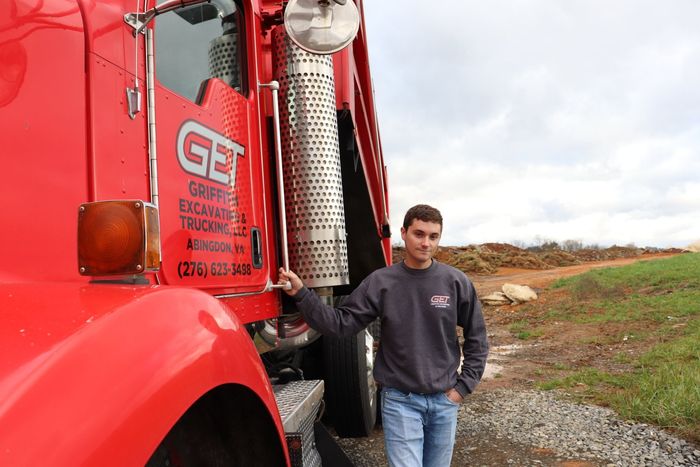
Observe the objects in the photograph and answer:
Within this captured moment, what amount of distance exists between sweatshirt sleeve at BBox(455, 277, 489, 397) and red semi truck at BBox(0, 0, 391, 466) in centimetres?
67

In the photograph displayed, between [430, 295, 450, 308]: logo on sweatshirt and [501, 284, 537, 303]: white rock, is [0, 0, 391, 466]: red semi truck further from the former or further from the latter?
[501, 284, 537, 303]: white rock

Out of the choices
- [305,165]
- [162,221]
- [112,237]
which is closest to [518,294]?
[305,165]

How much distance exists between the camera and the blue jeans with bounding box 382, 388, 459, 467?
2.59m

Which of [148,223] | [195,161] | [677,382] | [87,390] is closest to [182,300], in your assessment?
[148,223]

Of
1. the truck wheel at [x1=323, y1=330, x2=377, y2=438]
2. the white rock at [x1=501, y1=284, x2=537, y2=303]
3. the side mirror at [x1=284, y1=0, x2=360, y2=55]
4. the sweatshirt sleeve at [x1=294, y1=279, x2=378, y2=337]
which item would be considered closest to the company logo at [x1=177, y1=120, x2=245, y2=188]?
the side mirror at [x1=284, y1=0, x2=360, y2=55]

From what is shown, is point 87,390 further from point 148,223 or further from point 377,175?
point 377,175

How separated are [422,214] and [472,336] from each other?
0.62 m

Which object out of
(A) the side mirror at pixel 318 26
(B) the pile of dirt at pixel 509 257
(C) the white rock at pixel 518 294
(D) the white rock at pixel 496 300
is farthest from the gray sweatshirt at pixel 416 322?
(B) the pile of dirt at pixel 509 257

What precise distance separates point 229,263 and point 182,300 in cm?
97

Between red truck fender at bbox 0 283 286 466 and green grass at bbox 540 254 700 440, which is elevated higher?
red truck fender at bbox 0 283 286 466

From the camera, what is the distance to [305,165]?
2.87 meters

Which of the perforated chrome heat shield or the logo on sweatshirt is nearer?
the logo on sweatshirt

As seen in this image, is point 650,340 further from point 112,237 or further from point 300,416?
point 112,237

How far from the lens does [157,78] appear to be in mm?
2096
